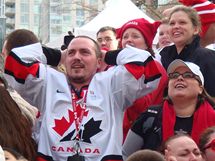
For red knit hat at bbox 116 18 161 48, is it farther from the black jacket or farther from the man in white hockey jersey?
the man in white hockey jersey

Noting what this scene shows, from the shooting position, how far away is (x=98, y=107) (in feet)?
17.2

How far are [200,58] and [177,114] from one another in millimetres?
885

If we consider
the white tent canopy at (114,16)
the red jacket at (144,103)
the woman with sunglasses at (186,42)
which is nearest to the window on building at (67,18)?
the white tent canopy at (114,16)

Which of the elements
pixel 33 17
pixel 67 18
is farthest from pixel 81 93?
pixel 33 17

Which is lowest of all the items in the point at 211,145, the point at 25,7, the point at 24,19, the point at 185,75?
the point at 24,19

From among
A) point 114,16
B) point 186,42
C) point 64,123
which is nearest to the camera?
point 64,123

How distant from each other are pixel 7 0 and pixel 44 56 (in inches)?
2432

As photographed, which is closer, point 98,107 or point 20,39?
point 98,107

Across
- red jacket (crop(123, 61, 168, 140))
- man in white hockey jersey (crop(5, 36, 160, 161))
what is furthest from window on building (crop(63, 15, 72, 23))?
man in white hockey jersey (crop(5, 36, 160, 161))

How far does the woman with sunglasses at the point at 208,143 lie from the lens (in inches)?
199

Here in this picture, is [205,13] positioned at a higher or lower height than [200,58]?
higher

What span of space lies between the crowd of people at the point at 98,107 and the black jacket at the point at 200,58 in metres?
0.37

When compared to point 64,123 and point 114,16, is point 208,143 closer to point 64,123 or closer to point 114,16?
point 64,123

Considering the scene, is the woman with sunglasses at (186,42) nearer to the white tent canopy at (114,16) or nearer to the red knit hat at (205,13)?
the red knit hat at (205,13)
